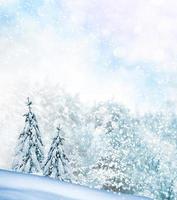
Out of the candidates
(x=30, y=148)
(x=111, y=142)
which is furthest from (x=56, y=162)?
(x=111, y=142)

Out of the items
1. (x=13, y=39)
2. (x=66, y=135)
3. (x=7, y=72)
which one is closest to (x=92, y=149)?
(x=66, y=135)

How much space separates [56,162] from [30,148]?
0.71m

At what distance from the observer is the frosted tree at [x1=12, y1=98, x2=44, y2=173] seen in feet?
36.4

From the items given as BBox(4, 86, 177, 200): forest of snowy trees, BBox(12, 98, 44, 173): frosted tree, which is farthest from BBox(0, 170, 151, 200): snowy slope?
BBox(4, 86, 177, 200): forest of snowy trees

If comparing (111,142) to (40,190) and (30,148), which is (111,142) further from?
(40,190)

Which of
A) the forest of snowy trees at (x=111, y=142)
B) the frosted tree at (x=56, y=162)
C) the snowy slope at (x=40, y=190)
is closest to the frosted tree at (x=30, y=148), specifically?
the frosted tree at (x=56, y=162)

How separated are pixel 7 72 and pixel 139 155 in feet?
38.1

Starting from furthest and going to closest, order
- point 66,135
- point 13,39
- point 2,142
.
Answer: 1. point 13,39
2. point 66,135
3. point 2,142

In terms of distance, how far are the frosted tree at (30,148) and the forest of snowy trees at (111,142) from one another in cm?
1010

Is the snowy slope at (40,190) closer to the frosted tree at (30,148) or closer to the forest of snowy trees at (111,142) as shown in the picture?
the frosted tree at (30,148)

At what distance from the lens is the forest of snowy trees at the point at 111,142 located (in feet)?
81.4

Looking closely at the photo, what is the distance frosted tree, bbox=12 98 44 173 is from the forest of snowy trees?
10095 mm

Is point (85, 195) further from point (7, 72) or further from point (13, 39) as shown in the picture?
point (13, 39)

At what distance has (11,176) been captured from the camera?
1.74 meters
